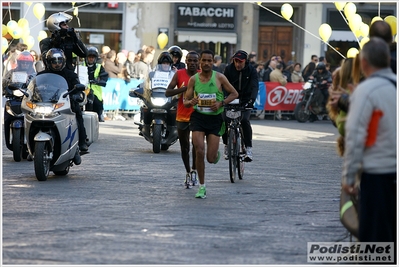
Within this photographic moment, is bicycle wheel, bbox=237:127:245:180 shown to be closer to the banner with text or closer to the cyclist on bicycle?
the cyclist on bicycle

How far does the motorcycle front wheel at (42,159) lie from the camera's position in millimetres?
12438

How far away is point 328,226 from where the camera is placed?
9398mm

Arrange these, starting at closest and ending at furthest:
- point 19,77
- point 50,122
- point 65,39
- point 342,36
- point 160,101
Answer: point 50,122 → point 65,39 → point 19,77 → point 160,101 → point 342,36

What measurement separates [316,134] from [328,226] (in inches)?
604

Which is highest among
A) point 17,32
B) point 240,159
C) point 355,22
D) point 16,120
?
point 355,22

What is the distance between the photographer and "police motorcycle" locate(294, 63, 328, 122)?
98.6 ft

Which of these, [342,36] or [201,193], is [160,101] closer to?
A: [201,193]

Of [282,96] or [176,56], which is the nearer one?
[176,56]

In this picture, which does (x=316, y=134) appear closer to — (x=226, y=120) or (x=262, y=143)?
(x=262, y=143)

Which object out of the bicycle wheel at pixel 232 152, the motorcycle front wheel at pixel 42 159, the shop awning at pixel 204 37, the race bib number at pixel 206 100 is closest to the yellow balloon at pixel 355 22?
the bicycle wheel at pixel 232 152

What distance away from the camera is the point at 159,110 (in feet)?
58.5

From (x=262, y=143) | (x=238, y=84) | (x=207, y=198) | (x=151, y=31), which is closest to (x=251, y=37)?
(x=151, y=31)

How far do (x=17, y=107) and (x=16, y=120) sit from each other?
219 millimetres

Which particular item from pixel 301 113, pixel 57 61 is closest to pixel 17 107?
pixel 57 61
